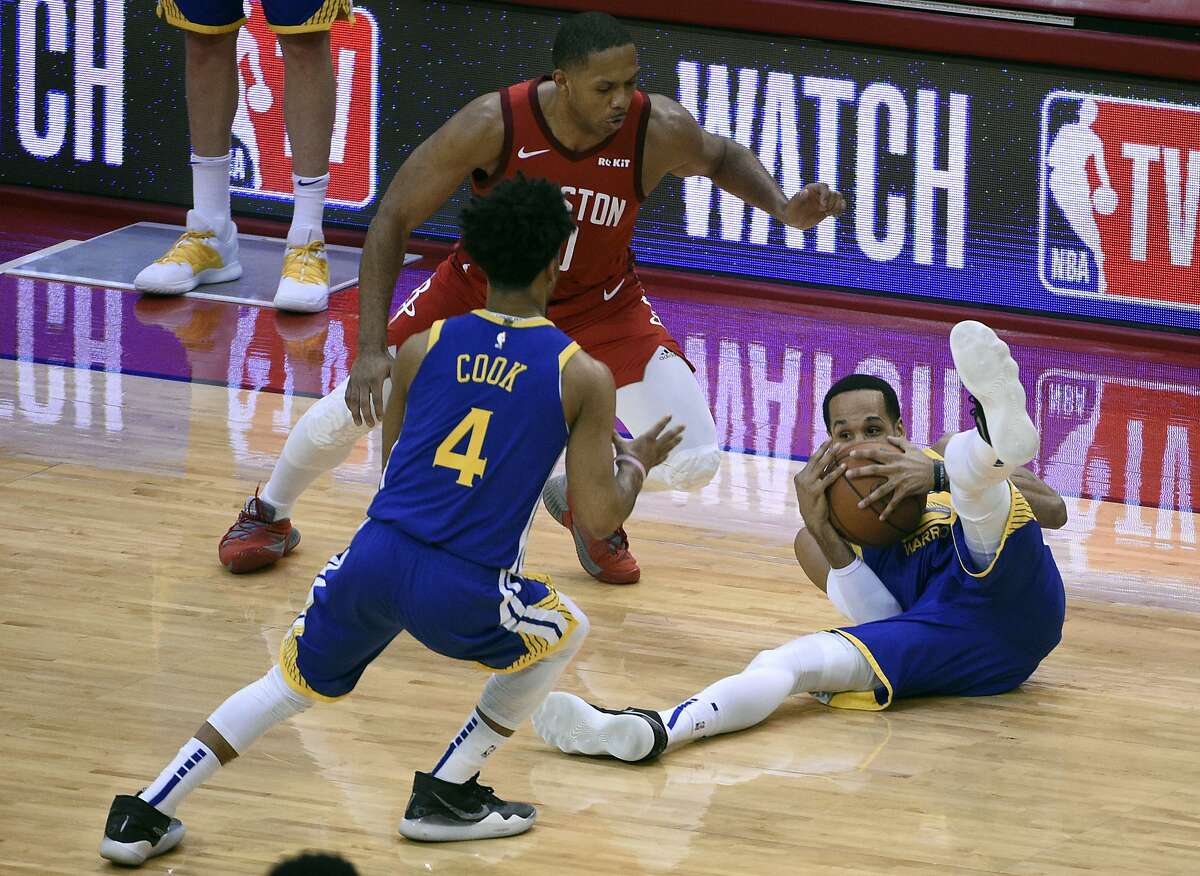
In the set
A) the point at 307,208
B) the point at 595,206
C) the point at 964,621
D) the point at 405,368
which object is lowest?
the point at 964,621

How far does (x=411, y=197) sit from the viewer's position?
4281 millimetres

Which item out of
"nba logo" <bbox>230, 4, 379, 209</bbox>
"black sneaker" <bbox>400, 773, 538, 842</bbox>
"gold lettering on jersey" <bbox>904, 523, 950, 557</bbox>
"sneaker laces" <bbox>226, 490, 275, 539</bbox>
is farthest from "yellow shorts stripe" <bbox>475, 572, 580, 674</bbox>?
"nba logo" <bbox>230, 4, 379, 209</bbox>

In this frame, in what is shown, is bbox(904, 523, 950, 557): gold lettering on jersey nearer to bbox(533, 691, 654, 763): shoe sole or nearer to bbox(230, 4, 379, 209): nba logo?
bbox(533, 691, 654, 763): shoe sole

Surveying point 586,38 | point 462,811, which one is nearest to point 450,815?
point 462,811

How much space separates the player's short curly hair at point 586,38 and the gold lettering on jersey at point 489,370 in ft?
4.11

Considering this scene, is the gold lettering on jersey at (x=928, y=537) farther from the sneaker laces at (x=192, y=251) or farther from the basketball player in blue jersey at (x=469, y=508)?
the sneaker laces at (x=192, y=251)

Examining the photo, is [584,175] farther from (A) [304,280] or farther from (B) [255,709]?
(A) [304,280]

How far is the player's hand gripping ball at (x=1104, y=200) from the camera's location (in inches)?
295

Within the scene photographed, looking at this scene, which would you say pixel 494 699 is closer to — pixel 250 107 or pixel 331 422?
pixel 331 422

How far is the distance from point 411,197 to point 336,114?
3920 millimetres

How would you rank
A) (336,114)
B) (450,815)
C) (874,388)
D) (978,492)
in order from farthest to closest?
(336,114)
(874,388)
(978,492)
(450,815)

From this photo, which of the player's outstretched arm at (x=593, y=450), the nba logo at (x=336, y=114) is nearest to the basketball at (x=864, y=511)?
the player's outstretched arm at (x=593, y=450)

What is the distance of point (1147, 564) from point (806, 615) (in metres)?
1.20

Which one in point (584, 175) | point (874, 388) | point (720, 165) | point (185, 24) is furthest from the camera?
point (185, 24)
